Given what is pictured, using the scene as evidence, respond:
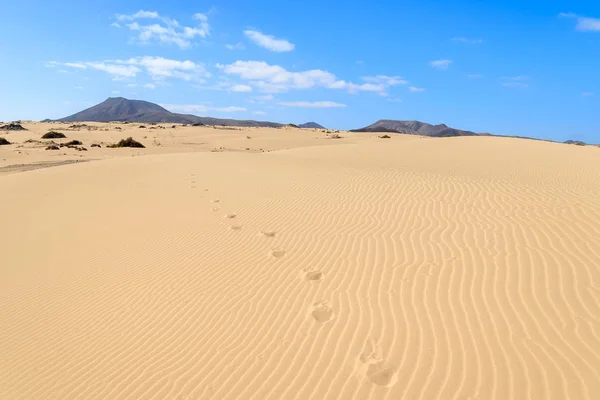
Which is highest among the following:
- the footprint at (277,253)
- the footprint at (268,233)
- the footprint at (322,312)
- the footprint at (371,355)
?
the footprint at (371,355)

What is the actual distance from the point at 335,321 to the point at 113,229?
5.38 m

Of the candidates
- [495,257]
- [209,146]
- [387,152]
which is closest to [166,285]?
[495,257]

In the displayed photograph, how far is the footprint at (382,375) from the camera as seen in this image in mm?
3148

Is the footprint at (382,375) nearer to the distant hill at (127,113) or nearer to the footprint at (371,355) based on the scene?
the footprint at (371,355)

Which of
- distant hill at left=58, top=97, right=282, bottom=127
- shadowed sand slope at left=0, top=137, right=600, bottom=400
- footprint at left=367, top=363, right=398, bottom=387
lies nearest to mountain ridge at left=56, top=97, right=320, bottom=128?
distant hill at left=58, top=97, right=282, bottom=127

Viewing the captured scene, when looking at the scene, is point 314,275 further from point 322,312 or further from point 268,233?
point 268,233

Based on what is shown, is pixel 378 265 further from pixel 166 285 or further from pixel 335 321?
pixel 166 285

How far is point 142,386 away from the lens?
3447mm

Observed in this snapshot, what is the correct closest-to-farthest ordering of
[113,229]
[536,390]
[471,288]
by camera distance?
1. [536,390]
2. [471,288]
3. [113,229]

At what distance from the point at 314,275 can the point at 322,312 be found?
93cm

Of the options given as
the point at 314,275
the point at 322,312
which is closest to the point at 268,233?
the point at 314,275

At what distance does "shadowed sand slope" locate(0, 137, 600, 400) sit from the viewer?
326 cm

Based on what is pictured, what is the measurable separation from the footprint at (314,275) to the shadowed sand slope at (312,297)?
0.10 ft

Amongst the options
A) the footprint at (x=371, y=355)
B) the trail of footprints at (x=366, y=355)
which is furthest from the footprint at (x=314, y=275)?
the footprint at (x=371, y=355)
